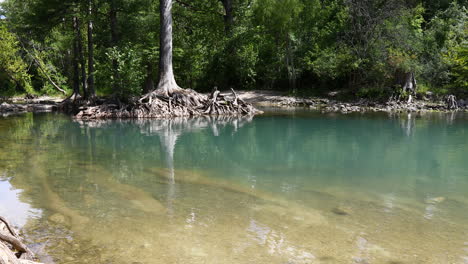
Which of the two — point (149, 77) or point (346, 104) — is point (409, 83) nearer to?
point (346, 104)

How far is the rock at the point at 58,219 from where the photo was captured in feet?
16.6

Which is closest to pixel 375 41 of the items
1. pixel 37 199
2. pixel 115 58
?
pixel 115 58

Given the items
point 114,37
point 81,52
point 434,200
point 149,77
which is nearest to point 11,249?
point 434,200

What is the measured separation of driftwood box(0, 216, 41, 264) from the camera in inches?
112

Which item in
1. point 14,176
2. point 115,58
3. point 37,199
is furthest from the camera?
point 115,58

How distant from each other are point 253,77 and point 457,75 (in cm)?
1370

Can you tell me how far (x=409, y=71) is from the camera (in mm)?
23859

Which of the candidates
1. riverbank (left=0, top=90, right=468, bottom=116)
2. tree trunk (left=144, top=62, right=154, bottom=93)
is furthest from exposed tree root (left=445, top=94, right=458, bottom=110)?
tree trunk (left=144, top=62, right=154, bottom=93)

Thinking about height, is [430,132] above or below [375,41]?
below

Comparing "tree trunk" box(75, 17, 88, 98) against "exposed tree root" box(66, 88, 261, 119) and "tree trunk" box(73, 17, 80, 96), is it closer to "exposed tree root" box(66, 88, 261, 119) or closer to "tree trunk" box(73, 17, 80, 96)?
"tree trunk" box(73, 17, 80, 96)

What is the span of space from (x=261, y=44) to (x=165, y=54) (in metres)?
12.4

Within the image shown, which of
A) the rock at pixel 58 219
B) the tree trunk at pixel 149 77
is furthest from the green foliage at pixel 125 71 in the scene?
the rock at pixel 58 219

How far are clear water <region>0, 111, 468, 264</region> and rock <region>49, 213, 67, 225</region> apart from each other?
0.08ft

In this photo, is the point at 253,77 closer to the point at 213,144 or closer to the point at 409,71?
the point at 409,71
